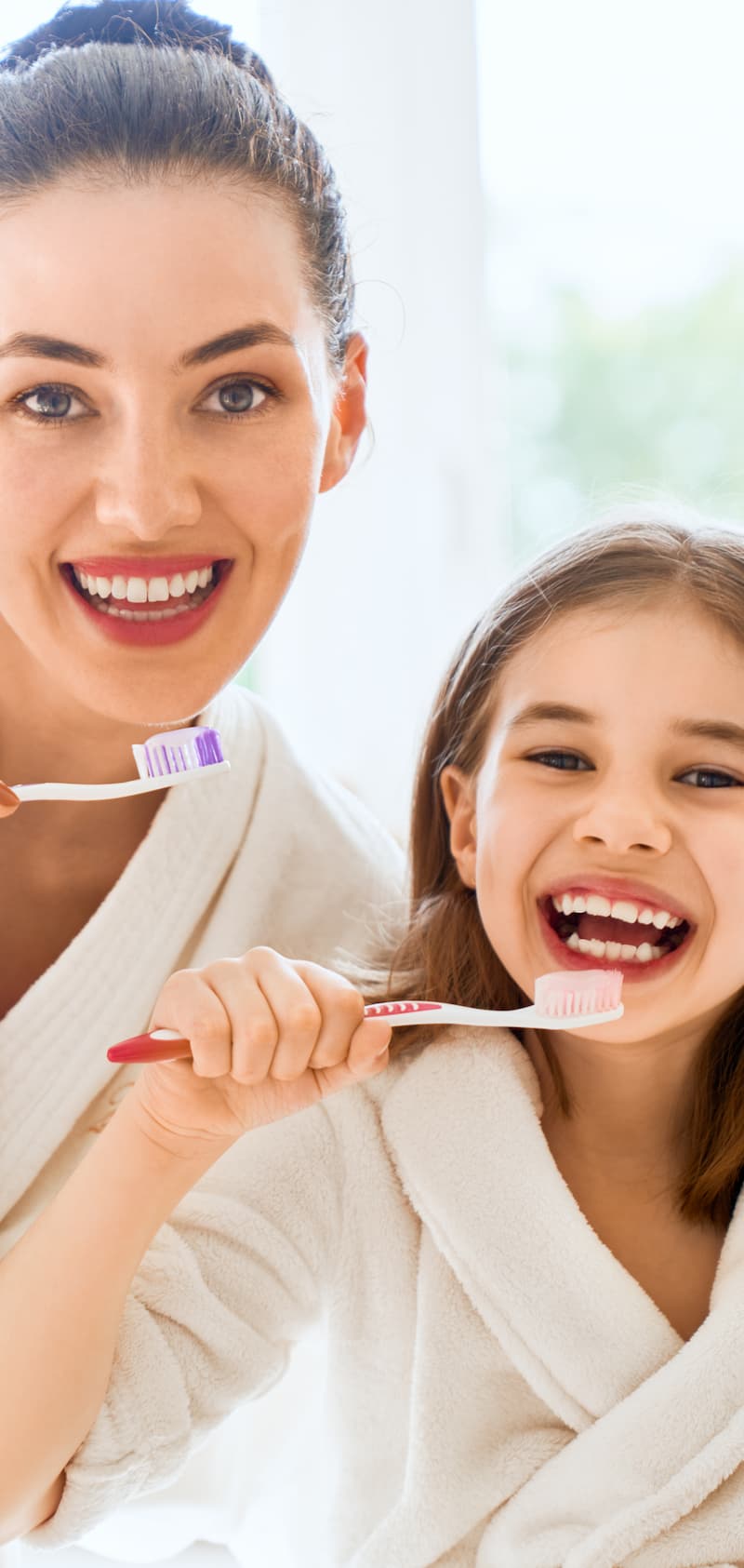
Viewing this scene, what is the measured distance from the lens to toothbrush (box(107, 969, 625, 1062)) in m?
0.90

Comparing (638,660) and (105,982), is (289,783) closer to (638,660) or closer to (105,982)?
(105,982)

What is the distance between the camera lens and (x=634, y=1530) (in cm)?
93

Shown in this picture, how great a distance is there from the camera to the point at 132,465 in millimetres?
955

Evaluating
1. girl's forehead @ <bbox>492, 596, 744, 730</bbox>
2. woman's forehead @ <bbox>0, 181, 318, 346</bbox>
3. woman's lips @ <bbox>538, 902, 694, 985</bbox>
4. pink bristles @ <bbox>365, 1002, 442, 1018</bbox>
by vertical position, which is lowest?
pink bristles @ <bbox>365, 1002, 442, 1018</bbox>

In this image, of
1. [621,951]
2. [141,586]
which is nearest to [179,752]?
[141,586]

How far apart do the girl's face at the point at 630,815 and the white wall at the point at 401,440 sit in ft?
3.08

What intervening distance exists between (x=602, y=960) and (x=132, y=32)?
0.72 m

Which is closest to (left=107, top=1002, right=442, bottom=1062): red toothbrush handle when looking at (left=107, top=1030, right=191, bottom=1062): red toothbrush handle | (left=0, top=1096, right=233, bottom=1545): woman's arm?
(left=107, top=1030, right=191, bottom=1062): red toothbrush handle

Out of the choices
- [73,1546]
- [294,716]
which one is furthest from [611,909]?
[294,716]

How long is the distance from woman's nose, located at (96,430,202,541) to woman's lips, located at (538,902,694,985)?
342 millimetres

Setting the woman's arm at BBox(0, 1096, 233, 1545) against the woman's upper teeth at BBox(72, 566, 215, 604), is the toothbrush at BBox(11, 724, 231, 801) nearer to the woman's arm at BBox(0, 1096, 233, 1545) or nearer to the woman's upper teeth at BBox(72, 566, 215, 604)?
the woman's upper teeth at BBox(72, 566, 215, 604)

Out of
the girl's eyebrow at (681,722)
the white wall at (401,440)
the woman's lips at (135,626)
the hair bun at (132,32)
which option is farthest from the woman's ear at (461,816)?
the white wall at (401,440)

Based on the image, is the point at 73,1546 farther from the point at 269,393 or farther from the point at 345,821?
the point at 269,393

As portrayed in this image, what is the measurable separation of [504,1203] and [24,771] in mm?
512
